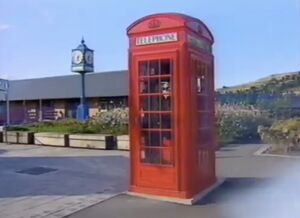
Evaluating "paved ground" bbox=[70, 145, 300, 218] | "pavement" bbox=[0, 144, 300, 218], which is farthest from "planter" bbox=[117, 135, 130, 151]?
"paved ground" bbox=[70, 145, 300, 218]

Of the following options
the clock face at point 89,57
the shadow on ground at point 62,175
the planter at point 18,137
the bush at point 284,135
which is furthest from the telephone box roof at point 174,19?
the clock face at point 89,57

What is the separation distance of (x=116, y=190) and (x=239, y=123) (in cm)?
856

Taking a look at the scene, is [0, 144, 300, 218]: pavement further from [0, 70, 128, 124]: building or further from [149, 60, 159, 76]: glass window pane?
[0, 70, 128, 124]: building

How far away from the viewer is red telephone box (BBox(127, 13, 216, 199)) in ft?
19.9

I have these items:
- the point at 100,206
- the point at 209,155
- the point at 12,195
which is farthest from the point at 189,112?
the point at 12,195

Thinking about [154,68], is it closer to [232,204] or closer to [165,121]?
[165,121]

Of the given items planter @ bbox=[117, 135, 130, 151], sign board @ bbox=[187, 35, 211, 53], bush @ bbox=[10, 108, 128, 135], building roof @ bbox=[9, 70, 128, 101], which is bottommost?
planter @ bbox=[117, 135, 130, 151]

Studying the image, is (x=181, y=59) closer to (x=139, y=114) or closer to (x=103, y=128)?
(x=139, y=114)

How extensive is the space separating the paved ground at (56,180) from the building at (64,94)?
1805 centimetres

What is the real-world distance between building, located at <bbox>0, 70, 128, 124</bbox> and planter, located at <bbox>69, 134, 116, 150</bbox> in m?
15.9

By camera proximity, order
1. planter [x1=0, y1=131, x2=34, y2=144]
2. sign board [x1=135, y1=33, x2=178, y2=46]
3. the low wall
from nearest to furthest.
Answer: sign board [x1=135, y1=33, x2=178, y2=46] < the low wall < planter [x1=0, y1=131, x2=34, y2=144]

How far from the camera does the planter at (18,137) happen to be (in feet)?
48.8

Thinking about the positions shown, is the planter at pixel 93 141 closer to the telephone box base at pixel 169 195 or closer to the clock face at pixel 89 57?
the telephone box base at pixel 169 195

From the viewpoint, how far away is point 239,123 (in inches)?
578
